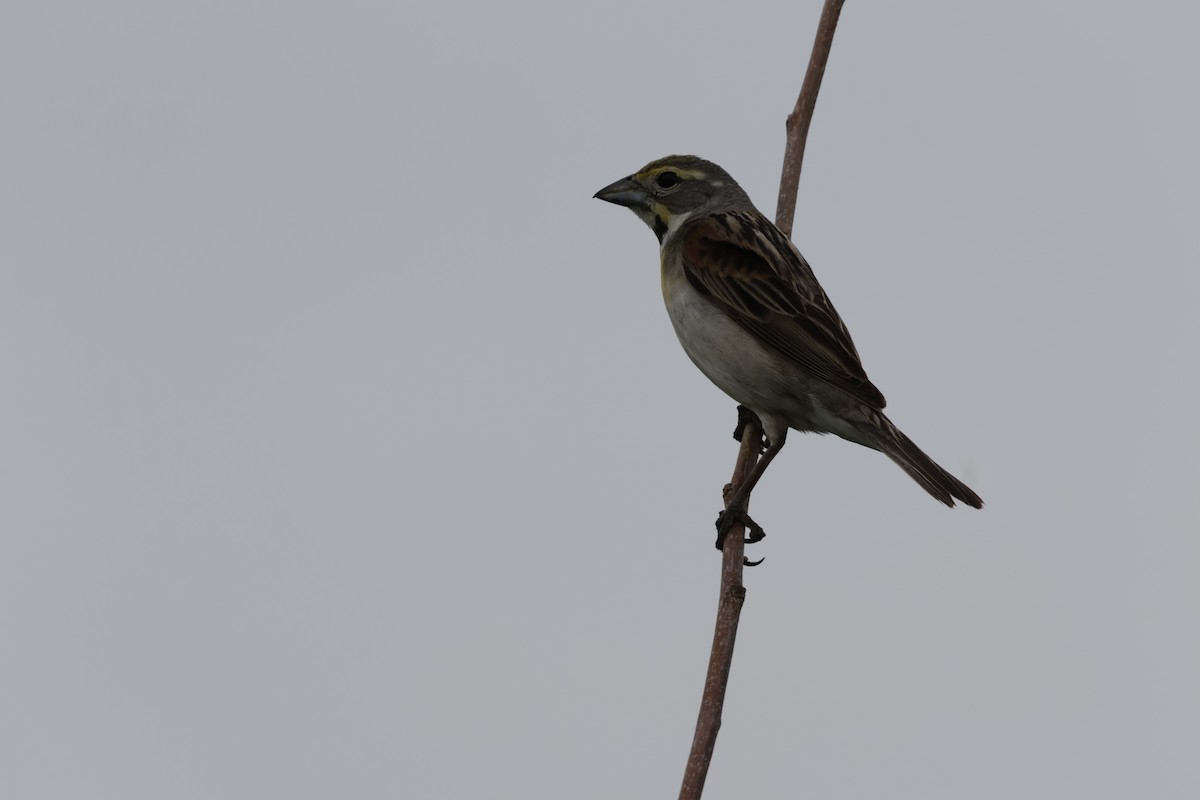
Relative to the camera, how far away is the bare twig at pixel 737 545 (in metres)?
5.18

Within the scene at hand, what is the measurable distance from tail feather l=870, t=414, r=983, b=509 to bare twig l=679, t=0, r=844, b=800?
2.38ft

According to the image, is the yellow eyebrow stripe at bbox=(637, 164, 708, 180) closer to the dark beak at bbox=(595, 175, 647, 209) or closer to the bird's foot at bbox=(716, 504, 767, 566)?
the dark beak at bbox=(595, 175, 647, 209)

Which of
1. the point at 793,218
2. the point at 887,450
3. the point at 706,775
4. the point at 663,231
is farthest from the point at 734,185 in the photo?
the point at 706,775

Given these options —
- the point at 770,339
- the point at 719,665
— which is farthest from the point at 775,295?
the point at 719,665

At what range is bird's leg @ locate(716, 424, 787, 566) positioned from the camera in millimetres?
7500

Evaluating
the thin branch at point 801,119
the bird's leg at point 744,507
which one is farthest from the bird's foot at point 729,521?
the thin branch at point 801,119

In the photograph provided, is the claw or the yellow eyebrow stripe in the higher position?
the yellow eyebrow stripe

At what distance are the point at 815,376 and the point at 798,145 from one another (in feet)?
4.22

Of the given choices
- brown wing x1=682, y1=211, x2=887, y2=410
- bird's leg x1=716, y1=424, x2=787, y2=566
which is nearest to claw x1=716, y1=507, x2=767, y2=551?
bird's leg x1=716, y1=424, x2=787, y2=566

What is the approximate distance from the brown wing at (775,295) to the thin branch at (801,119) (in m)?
0.18

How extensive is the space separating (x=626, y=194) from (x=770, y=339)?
1595mm

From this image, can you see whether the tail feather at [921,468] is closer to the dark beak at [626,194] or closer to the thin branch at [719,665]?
the thin branch at [719,665]

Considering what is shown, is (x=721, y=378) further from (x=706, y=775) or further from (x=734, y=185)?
(x=706, y=775)

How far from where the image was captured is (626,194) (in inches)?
371
